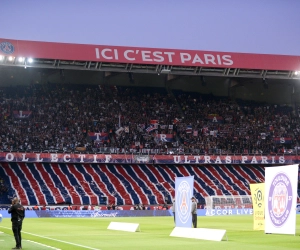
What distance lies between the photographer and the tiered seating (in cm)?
6197

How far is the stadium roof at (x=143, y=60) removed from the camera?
215 feet

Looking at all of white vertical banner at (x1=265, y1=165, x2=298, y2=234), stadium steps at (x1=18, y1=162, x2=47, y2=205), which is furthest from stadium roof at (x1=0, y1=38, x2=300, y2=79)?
white vertical banner at (x1=265, y1=165, x2=298, y2=234)

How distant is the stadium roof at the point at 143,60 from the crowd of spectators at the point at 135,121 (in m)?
6.53

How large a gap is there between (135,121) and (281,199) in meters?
51.0

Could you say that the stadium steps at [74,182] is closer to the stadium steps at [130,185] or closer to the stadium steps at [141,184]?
the stadium steps at [130,185]

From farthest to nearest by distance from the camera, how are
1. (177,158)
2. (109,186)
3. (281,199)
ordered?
(177,158) → (109,186) → (281,199)

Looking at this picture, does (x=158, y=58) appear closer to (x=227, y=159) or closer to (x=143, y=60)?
(x=143, y=60)

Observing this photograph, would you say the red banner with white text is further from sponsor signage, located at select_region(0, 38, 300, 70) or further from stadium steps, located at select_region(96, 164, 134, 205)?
sponsor signage, located at select_region(0, 38, 300, 70)

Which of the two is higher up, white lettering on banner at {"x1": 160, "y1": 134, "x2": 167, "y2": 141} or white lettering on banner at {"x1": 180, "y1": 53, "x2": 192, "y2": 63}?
white lettering on banner at {"x1": 180, "y1": 53, "x2": 192, "y2": 63}

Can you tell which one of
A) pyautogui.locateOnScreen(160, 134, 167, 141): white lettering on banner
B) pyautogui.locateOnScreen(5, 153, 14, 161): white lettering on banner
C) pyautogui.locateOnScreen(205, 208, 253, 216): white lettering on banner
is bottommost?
pyautogui.locateOnScreen(205, 208, 253, 216): white lettering on banner

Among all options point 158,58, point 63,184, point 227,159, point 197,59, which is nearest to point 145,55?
point 158,58

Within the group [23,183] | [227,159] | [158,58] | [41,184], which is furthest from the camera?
[227,159]

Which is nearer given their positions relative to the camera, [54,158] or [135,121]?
[54,158]

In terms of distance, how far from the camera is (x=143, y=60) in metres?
68.2
